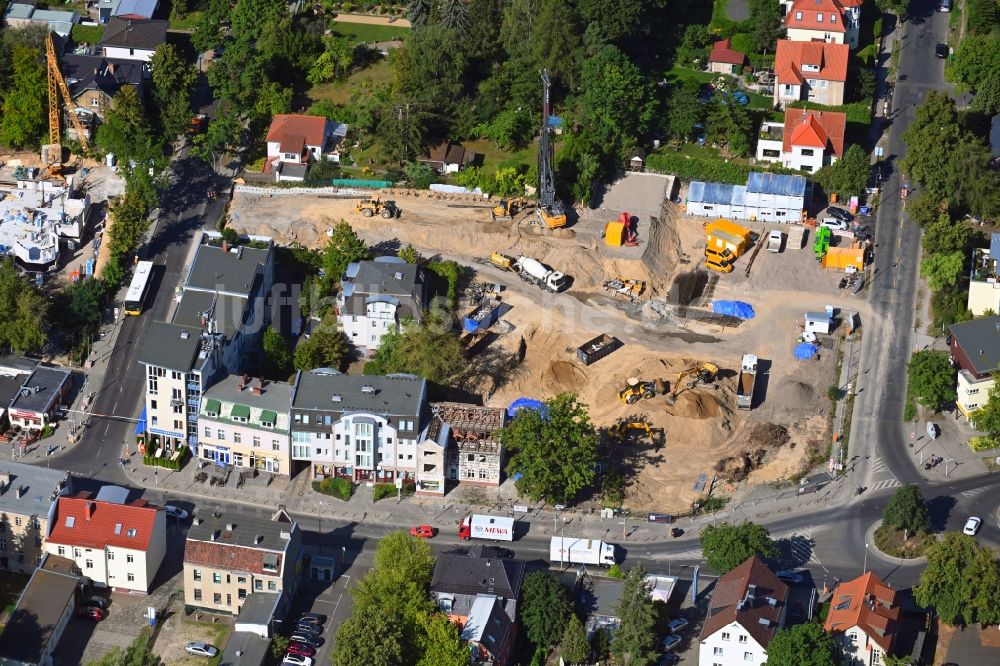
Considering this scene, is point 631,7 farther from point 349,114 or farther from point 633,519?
point 633,519

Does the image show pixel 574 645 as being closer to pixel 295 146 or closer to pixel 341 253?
pixel 341 253

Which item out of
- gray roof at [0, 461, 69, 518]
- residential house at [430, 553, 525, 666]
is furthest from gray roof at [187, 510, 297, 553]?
residential house at [430, 553, 525, 666]

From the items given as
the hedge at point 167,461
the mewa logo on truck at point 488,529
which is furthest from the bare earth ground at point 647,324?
the hedge at point 167,461

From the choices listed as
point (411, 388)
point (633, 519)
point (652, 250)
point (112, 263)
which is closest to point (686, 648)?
point (633, 519)

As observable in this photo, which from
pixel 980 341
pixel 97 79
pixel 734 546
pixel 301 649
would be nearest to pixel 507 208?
pixel 97 79

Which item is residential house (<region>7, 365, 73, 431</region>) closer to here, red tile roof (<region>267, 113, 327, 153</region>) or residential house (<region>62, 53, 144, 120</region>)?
red tile roof (<region>267, 113, 327, 153</region>)
